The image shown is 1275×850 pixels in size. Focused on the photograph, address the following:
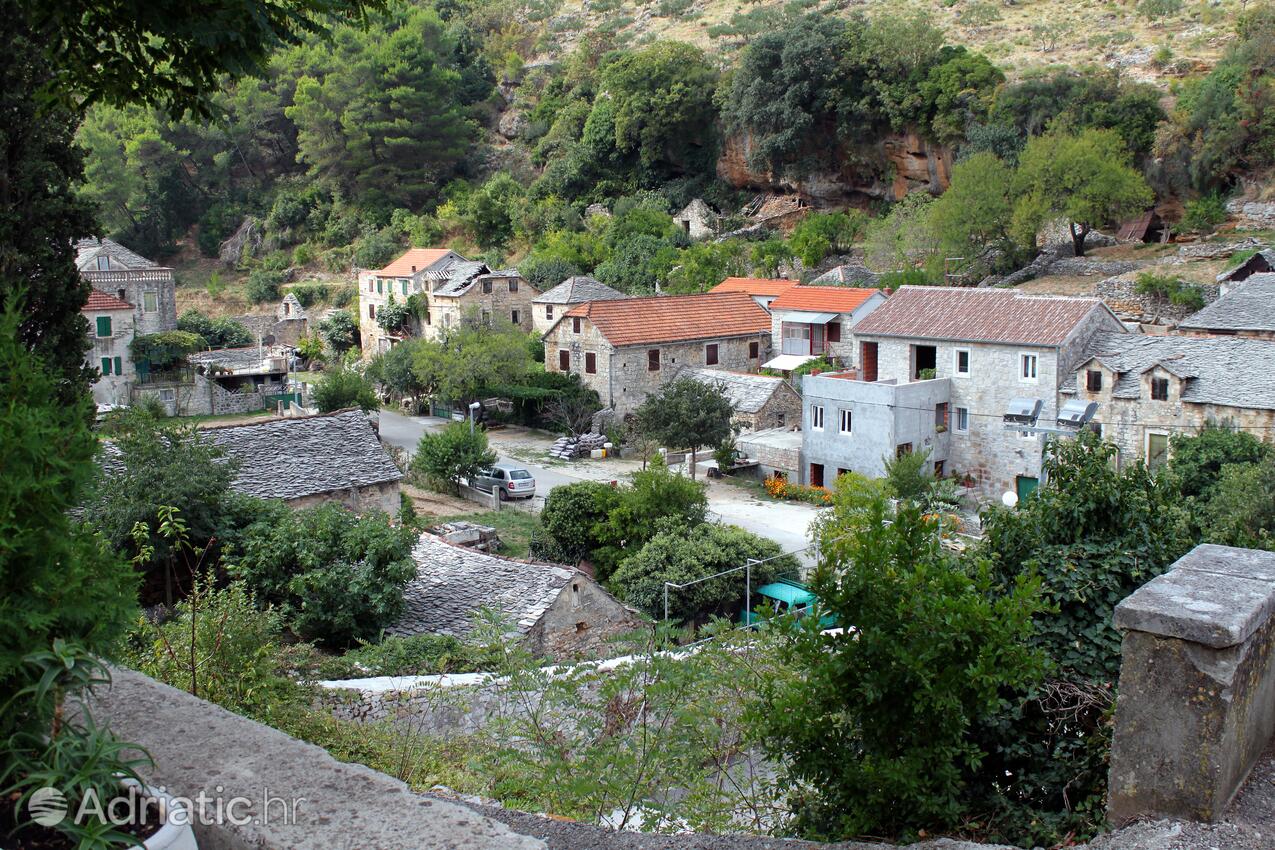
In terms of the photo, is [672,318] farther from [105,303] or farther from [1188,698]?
[1188,698]

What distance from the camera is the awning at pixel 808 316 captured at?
3888 cm

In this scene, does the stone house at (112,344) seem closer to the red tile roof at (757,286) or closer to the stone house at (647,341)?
the stone house at (647,341)

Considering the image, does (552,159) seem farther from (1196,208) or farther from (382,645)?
(382,645)

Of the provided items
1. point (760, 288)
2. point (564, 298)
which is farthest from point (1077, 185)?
point (564, 298)

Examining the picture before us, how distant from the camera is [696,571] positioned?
67.1 feet

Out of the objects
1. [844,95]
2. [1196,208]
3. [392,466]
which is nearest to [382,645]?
[392,466]

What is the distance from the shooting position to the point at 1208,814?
4.20 meters

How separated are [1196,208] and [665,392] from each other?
2139cm

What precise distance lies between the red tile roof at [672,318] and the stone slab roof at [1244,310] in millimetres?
15239

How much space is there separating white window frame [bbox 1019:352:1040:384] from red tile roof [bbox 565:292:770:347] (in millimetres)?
12586

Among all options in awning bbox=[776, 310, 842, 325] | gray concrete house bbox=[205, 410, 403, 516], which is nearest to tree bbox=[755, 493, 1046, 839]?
gray concrete house bbox=[205, 410, 403, 516]

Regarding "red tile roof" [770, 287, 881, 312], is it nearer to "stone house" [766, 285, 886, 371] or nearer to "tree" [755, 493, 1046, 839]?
"stone house" [766, 285, 886, 371]

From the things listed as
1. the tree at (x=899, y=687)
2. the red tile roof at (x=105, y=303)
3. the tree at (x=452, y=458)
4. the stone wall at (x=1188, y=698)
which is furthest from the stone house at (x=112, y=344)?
the stone wall at (x=1188, y=698)

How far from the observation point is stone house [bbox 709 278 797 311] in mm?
42969
